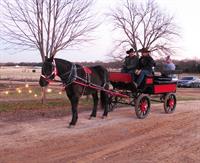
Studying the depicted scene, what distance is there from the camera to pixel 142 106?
1380cm

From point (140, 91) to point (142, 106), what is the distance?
0.61 meters

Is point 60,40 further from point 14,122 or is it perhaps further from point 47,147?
point 47,147

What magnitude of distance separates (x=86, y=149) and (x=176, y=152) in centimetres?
188

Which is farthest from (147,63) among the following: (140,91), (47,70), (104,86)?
(47,70)

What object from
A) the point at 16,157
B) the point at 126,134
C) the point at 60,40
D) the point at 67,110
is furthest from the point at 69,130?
the point at 60,40

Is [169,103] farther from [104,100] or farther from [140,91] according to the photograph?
[104,100]

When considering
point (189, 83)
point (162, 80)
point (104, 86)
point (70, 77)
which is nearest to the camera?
point (70, 77)

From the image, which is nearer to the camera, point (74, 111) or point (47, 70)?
point (47, 70)

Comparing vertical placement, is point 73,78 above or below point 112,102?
above

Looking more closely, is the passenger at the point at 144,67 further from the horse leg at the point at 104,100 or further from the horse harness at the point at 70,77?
the horse harness at the point at 70,77

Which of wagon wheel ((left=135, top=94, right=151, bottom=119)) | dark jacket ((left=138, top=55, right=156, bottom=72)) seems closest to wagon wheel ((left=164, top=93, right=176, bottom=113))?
wagon wheel ((left=135, top=94, right=151, bottom=119))

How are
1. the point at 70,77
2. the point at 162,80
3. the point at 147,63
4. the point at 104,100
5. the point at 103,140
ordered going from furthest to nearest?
1. the point at 162,80
2. the point at 147,63
3. the point at 104,100
4. the point at 70,77
5. the point at 103,140

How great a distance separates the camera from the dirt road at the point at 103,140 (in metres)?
8.25

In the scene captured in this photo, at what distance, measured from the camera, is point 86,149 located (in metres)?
8.89
